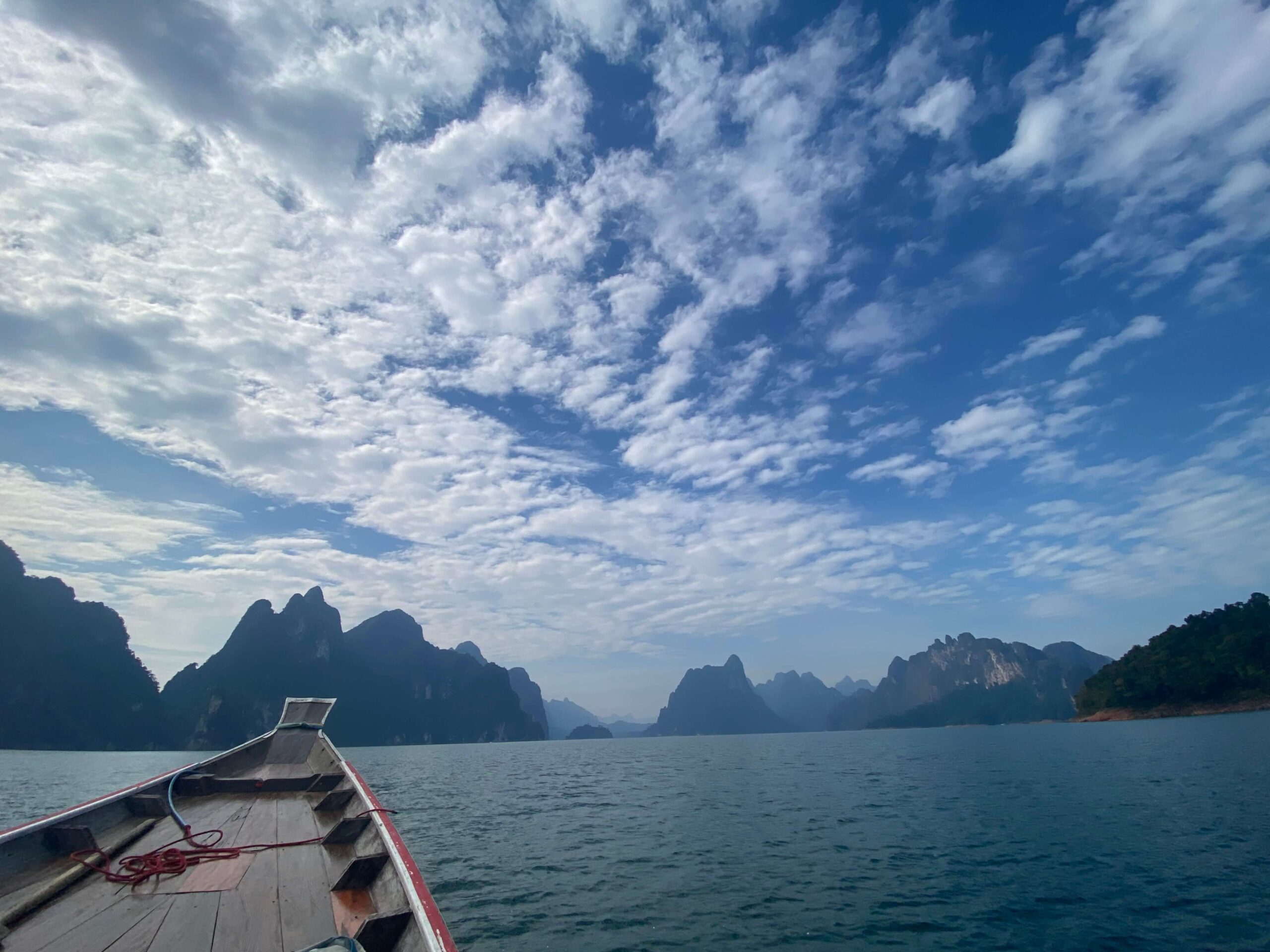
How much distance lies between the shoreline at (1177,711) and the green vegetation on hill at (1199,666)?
0.51 metres

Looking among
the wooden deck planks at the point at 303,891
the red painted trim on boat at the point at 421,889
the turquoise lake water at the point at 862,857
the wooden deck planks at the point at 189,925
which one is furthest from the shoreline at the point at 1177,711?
the wooden deck planks at the point at 189,925

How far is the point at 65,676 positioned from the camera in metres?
154

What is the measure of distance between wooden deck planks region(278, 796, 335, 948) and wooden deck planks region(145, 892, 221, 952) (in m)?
0.72

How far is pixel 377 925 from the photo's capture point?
5434mm

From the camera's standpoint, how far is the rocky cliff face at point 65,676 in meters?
146

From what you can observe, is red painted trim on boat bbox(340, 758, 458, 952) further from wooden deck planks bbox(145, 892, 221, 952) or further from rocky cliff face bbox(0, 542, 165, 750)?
rocky cliff face bbox(0, 542, 165, 750)

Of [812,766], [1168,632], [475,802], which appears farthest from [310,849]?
[1168,632]

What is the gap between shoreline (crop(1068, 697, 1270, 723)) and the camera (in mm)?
105438

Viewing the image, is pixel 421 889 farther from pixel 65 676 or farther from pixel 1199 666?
pixel 65 676

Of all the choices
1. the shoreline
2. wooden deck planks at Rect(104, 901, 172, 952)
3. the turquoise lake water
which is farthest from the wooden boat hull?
the shoreline

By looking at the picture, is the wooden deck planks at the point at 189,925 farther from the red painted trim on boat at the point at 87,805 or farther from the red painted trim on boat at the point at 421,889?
the red painted trim on boat at the point at 87,805

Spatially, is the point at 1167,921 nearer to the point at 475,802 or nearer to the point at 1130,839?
the point at 1130,839

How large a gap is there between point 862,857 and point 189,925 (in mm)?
19290

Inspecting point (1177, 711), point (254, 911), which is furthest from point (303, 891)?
point (1177, 711)
